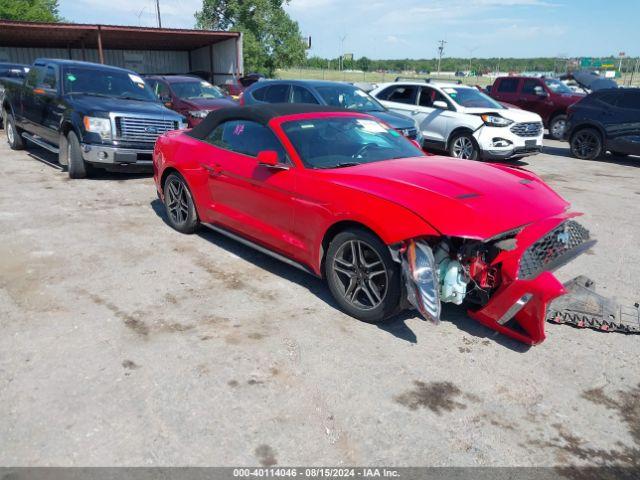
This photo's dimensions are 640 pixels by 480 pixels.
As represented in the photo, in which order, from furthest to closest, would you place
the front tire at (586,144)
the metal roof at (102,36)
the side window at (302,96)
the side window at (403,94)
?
the metal roof at (102,36)
the front tire at (586,144)
the side window at (403,94)
the side window at (302,96)

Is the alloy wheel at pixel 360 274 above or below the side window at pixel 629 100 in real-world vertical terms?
below

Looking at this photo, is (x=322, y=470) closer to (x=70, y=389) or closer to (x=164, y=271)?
(x=70, y=389)

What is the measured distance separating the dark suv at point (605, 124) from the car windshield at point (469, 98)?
87.2 inches

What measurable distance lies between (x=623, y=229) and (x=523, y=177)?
3.08 meters

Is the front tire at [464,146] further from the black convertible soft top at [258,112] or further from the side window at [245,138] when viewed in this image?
the side window at [245,138]

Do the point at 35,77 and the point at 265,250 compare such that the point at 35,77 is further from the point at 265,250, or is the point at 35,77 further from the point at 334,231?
the point at 334,231

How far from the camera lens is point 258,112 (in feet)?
16.4

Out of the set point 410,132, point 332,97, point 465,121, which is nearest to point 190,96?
point 332,97

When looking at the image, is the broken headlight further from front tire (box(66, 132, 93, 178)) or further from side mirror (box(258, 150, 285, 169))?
front tire (box(66, 132, 93, 178))

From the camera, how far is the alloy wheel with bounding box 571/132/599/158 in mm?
12617

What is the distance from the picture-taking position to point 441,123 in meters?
11.5

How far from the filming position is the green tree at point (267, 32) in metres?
53.5

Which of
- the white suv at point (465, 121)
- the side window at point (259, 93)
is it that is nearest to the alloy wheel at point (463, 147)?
the white suv at point (465, 121)

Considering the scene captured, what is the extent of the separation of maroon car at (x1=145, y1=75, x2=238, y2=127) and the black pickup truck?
2.21 meters
